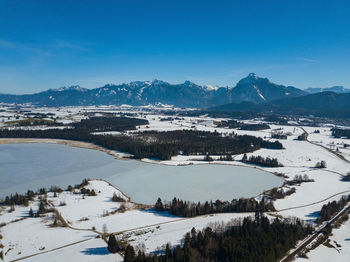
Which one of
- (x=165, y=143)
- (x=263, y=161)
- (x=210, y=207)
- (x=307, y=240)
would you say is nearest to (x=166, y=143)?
(x=165, y=143)

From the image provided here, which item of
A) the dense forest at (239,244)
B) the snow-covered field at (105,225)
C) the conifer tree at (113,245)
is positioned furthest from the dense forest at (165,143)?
the conifer tree at (113,245)

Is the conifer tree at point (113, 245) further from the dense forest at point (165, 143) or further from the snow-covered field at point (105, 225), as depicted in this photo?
the dense forest at point (165, 143)

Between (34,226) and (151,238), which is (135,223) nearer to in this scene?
(151,238)

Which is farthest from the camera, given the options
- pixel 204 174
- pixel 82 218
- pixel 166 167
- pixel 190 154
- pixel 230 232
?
pixel 190 154

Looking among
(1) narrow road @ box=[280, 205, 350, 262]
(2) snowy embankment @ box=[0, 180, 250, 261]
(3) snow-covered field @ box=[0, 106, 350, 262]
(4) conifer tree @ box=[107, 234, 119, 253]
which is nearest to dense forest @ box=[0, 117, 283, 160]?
(3) snow-covered field @ box=[0, 106, 350, 262]

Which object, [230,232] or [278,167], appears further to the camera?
[278,167]

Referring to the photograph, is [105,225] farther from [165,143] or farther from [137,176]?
[165,143]

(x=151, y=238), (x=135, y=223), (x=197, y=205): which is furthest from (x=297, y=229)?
(x=135, y=223)

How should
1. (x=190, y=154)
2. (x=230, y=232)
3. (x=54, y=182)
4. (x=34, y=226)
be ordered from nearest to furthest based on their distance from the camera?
(x=230, y=232), (x=34, y=226), (x=54, y=182), (x=190, y=154)
